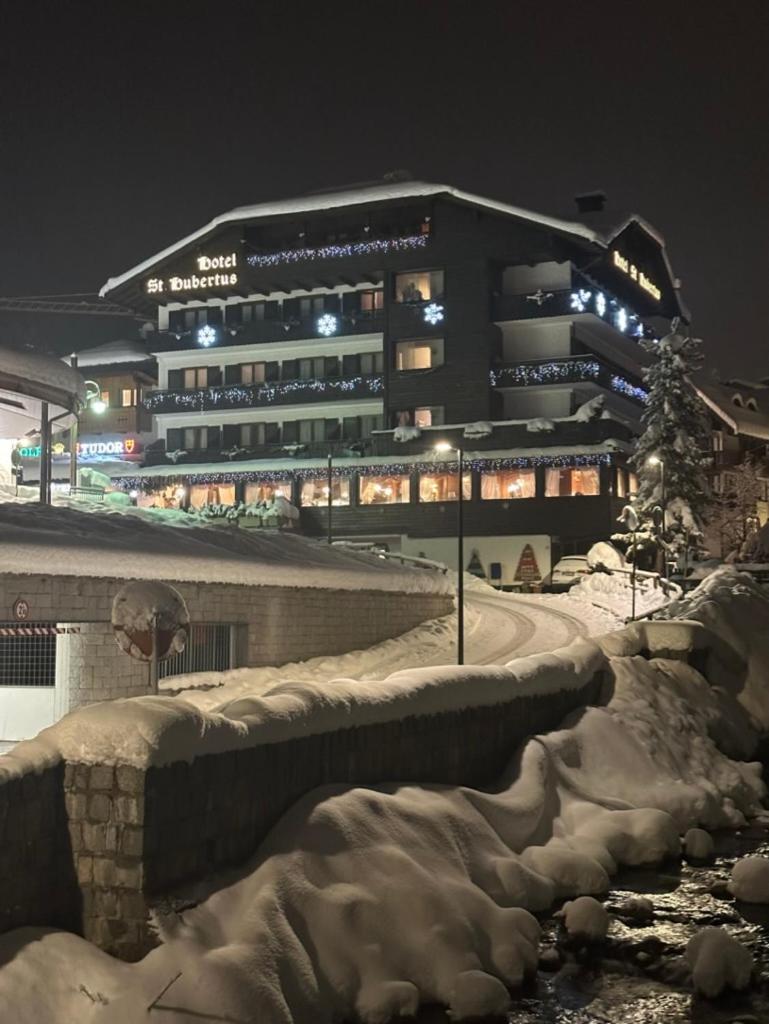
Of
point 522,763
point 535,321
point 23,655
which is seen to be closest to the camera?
point 522,763

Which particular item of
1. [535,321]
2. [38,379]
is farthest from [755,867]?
[535,321]

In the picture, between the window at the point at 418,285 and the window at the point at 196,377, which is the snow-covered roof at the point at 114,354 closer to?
the window at the point at 196,377

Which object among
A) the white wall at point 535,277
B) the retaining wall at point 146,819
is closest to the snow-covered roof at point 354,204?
the white wall at point 535,277

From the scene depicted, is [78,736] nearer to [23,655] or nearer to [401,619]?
[23,655]

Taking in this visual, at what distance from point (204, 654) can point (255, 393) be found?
42498mm

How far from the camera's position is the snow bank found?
25891 millimetres

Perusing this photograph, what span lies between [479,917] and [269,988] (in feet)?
11.7

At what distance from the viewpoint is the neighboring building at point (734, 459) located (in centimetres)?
7738

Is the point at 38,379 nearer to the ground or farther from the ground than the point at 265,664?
farther from the ground

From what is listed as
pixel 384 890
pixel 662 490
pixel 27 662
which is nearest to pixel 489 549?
pixel 662 490

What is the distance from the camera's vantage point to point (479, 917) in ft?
44.4

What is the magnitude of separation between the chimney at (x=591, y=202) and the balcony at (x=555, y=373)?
44.6ft

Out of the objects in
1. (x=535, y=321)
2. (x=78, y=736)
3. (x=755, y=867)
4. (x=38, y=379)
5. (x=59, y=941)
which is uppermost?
(x=535, y=321)

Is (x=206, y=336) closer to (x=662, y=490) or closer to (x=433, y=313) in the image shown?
(x=433, y=313)
